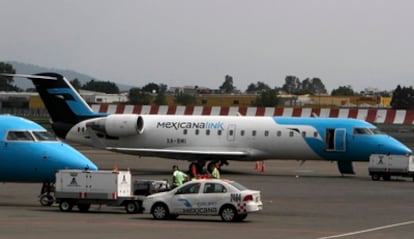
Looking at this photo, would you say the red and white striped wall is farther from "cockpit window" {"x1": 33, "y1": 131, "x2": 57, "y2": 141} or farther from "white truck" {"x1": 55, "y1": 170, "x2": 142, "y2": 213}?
"white truck" {"x1": 55, "y1": 170, "x2": 142, "y2": 213}

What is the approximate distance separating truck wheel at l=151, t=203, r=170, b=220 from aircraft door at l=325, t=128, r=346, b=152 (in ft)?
74.6

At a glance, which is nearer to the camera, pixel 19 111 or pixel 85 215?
pixel 85 215

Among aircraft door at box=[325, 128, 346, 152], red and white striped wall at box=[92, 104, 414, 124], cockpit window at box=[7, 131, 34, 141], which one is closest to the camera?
cockpit window at box=[7, 131, 34, 141]

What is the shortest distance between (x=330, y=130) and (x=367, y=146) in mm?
2075

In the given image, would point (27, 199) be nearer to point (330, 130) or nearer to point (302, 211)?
point (302, 211)

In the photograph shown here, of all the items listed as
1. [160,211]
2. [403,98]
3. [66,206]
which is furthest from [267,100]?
[160,211]

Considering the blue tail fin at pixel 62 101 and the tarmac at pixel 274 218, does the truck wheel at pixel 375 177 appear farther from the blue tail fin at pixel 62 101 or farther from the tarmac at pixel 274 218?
the blue tail fin at pixel 62 101

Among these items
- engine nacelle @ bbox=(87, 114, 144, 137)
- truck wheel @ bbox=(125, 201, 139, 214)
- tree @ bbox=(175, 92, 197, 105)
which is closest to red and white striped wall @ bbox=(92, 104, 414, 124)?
engine nacelle @ bbox=(87, 114, 144, 137)

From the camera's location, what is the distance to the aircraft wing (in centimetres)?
5066

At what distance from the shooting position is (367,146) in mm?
48469

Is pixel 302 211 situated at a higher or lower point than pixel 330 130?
lower

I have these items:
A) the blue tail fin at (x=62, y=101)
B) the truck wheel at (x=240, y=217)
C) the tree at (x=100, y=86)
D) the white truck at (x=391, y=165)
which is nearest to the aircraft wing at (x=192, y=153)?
the blue tail fin at (x=62, y=101)

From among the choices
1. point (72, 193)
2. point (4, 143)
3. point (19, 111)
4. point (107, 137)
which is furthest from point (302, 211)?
point (19, 111)

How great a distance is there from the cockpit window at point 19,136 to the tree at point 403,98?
112m
